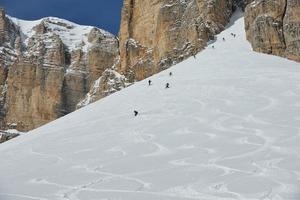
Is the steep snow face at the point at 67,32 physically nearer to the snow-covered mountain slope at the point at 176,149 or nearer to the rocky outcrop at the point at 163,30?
the rocky outcrop at the point at 163,30

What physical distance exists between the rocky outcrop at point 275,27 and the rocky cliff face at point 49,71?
5095 cm

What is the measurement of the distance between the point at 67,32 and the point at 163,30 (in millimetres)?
47729

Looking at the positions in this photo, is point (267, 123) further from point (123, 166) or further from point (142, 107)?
point (142, 107)

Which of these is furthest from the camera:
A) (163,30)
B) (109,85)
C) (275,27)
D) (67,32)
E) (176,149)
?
(67,32)

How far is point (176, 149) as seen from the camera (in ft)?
51.9

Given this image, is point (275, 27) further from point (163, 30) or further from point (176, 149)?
point (176, 149)

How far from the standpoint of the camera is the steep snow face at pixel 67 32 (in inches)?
4237

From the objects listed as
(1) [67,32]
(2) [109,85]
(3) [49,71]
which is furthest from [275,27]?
(1) [67,32]

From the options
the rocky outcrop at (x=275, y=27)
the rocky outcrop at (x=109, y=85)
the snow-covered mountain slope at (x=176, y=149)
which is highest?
the rocky outcrop at (x=275, y=27)

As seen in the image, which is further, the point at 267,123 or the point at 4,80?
the point at 4,80

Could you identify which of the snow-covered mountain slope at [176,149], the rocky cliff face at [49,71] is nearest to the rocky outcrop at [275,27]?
the snow-covered mountain slope at [176,149]

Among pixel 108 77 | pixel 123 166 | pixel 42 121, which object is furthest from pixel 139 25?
pixel 123 166

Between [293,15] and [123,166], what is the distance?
3320 centimetres

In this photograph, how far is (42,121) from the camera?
317ft
